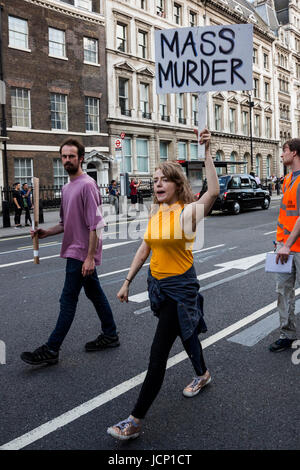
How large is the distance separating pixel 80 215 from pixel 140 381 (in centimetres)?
154

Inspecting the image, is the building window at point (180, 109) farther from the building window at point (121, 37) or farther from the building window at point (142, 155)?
the building window at point (121, 37)

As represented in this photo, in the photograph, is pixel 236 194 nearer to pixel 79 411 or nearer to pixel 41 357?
pixel 41 357

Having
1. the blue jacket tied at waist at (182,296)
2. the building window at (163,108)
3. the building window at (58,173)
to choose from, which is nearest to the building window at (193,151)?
the building window at (163,108)

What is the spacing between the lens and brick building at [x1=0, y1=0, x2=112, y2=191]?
22812 millimetres

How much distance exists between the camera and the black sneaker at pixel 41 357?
374cm

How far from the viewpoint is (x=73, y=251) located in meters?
3.88

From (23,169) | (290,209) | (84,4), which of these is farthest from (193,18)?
(290,209)

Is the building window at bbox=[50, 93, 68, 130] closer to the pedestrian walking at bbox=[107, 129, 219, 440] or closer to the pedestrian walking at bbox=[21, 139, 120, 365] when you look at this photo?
the pedestrian walking at bbox=[21, 139, 120, 365]

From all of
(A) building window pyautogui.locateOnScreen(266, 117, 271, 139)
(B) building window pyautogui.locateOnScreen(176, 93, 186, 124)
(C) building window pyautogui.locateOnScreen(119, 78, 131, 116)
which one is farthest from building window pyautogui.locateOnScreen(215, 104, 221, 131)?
(C) building window pyautogui.locateOnScreen(119, 78, 131, 116)

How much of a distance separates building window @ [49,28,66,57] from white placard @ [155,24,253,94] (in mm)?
23579

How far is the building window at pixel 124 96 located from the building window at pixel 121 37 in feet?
7.05

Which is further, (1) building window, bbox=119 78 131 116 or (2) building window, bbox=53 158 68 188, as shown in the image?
(1) building window, bbox=119 78 131 116

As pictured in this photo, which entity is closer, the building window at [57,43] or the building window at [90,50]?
the building window at [57,43]

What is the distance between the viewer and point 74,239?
12.8 feet
